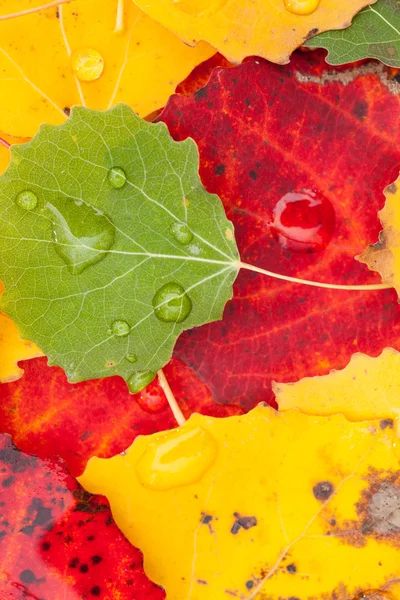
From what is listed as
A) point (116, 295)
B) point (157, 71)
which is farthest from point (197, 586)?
point (157, 71)

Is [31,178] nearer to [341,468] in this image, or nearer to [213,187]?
[213,187]

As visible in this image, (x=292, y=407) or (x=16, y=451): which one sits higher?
(x=292, y=407)

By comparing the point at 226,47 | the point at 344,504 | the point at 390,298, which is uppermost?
the point at 226,47

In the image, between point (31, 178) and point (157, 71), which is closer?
point (31, 178)

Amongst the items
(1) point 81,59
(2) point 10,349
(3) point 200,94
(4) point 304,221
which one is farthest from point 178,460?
(1) point 81,59

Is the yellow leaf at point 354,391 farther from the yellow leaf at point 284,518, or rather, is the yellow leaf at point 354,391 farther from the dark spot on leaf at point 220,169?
the dark spot on leaf at point 220,169

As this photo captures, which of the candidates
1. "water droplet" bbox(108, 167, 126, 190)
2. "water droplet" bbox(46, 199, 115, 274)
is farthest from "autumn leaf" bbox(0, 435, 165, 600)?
"water droplet" bbox(108, 167, 126, 190)
